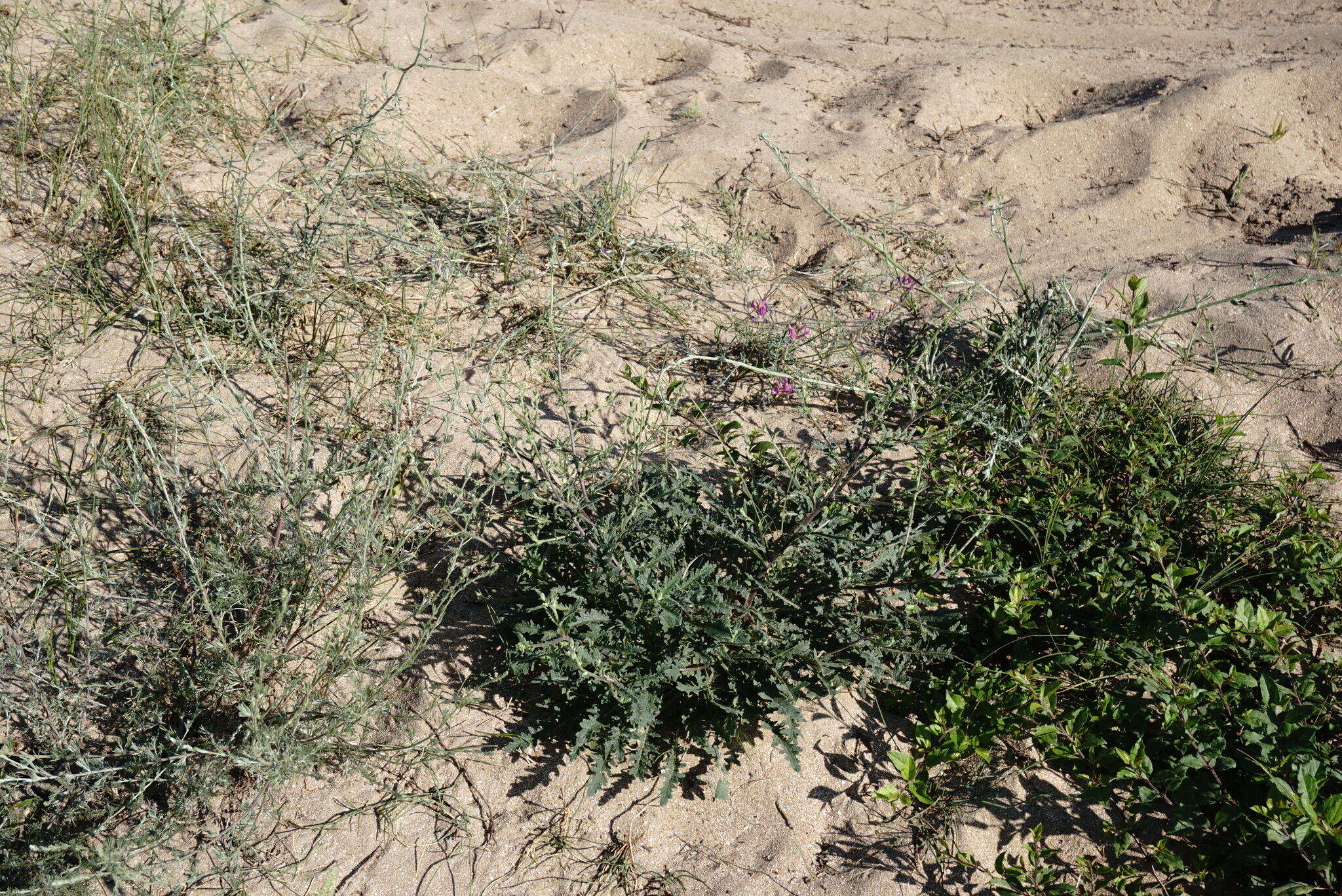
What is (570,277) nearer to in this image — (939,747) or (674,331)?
(674,331)

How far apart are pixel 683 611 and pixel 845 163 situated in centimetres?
245

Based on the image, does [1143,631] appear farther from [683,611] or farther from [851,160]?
[851,160]

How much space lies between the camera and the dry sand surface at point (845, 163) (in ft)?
6.63

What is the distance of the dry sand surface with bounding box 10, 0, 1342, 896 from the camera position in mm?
2020

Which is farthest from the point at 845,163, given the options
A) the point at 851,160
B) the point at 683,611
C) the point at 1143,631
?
the point at 683,611

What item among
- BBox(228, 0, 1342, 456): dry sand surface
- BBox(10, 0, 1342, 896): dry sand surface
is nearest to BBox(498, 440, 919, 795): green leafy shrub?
BBox(10, 0, 1342, 896): dry sand surface

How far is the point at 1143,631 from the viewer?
223 cm

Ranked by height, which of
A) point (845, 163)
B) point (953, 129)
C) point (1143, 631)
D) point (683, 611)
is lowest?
point (1143, 631)

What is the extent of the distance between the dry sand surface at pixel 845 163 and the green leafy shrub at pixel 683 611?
0.17 m

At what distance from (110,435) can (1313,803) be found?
2.98 m

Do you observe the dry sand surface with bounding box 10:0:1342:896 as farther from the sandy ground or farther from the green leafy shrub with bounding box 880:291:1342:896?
the green leafy shrub with bounding box 880:291:1342:896

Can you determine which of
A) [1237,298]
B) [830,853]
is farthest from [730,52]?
[830,853]

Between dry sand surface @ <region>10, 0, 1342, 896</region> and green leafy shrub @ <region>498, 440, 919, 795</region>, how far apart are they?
17 cm

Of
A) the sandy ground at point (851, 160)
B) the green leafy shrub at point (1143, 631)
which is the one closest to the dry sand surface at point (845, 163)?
the sandy ground at point (851, 160)
